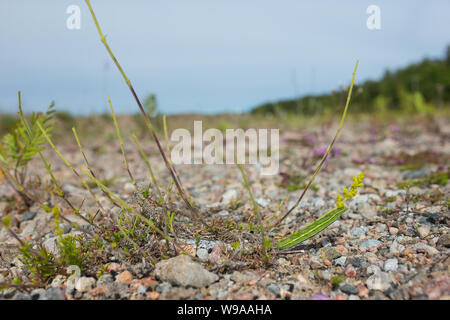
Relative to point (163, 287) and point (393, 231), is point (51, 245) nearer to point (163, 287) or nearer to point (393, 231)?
point (163, 287)

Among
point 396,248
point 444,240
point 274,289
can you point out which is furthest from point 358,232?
point 274,289

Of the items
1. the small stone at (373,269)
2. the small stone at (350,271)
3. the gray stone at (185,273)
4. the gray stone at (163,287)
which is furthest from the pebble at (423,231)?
the gray stone at (163,287)

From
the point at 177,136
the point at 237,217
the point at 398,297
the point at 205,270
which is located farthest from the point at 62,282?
the point at 177,136

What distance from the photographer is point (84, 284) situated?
84.6 inches

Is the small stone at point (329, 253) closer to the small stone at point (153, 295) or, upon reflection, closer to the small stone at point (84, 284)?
the small stone at point (153, 295)

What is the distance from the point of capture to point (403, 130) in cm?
802

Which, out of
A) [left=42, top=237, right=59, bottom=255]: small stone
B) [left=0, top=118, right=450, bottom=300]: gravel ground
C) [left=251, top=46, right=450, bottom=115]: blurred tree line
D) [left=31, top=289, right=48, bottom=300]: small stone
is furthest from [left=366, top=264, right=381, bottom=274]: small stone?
[left=251, top=46, right=450, bottom=115]: blurred tree line

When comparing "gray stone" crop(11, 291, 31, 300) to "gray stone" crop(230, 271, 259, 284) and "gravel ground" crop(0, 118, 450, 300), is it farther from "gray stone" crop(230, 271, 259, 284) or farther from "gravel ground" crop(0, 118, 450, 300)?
"gray stone" crop(230, 271, 259, 284)

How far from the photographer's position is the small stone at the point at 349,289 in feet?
6.75

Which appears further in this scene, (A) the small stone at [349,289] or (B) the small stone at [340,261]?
(B) the small stone at [340,261]

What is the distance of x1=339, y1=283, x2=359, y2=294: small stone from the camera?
2.06 meters

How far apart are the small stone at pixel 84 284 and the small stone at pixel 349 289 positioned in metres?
1.60

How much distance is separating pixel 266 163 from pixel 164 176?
1583 millimetres

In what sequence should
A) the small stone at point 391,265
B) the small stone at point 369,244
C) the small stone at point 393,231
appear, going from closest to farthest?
the small stone at point 391,265 → the small stone at point 369,244 → the small stone at point 393,231
